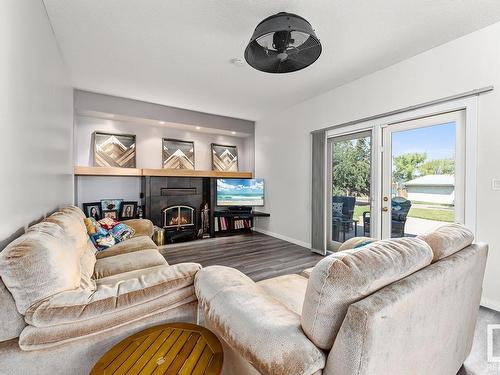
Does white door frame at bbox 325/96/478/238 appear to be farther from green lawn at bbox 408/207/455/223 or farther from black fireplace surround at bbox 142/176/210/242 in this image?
black fireplace surround at bbox 142/176/210/242

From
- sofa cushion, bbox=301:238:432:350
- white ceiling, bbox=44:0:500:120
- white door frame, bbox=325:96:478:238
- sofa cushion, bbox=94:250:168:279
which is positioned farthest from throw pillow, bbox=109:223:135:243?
white door frame, bbox=325:96:478:238

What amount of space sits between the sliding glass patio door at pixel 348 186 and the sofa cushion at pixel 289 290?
2071mm

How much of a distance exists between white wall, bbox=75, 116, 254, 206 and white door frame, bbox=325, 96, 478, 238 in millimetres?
3031

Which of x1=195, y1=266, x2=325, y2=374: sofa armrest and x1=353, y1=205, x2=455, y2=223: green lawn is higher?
x1=353, y1=205, x2=455, y2=223: green lawn

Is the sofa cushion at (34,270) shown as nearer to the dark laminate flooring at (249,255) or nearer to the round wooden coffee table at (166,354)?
the round wooden coffee table at (166,354)

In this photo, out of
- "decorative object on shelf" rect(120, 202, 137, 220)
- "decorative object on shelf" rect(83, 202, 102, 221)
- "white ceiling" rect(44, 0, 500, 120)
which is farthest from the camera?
"decorative object on shelf" rect(120, 202, 137, 220)

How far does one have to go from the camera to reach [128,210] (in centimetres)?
457

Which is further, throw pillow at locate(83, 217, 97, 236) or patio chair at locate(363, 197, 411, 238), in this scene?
patio chair at locate(363, 197, 411, 238)

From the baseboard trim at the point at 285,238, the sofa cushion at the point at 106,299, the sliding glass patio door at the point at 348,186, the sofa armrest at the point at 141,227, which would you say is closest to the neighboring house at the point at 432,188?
the sliding glass patio door at the point at 348,186

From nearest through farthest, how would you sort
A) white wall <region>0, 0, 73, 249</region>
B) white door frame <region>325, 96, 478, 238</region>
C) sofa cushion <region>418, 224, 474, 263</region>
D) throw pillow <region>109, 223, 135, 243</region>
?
sofa cushion <region>418, 224, 474, 263</region>, white wall <region>0, 0, 73, 249</region>, white door frame <region>325, 96, 478, 238</region>, throw pillow <region>109, 223, 135, 243</region>

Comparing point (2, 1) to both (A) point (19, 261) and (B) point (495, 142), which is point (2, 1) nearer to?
(A) point (19, 261)

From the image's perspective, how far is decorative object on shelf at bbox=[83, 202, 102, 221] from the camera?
13.9 feet

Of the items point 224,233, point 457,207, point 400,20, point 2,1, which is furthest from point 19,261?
point 224,233

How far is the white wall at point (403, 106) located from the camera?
2.19 m
